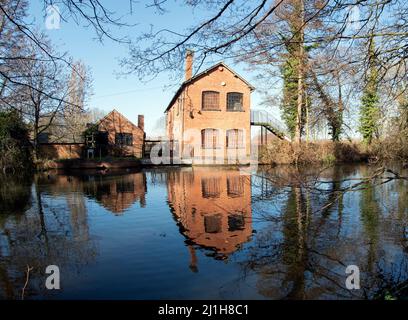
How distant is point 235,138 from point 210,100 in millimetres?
3872

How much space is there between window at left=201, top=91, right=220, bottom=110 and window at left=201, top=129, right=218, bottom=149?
6.31ft

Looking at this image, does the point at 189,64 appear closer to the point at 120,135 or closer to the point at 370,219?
the point at 370,219

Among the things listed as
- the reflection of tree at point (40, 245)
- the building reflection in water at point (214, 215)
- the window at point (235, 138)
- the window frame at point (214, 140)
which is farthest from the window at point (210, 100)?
the reflection of tree at point (40, 245)

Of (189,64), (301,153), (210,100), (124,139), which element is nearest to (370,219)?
(189,64)

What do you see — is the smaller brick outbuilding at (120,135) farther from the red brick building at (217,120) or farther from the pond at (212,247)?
the pond at (212,247)

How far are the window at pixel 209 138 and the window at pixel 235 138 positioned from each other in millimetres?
1163

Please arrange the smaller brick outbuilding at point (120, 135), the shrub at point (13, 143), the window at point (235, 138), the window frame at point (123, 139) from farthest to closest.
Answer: the window frame at point (123, 139)
the smaller brick outbuilding at point (120, 135)
the window at point (235, 138)
the shrub at point (13, 143)

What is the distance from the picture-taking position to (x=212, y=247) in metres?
6.24

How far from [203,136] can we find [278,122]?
7.10 m

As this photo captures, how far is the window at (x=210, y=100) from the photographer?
2862 centimetres

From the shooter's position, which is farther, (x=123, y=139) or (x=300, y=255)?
(x=123, y=139)

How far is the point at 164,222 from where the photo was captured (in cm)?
827

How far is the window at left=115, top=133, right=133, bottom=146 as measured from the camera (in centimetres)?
3173

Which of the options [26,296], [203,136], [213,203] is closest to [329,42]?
[26,296]
